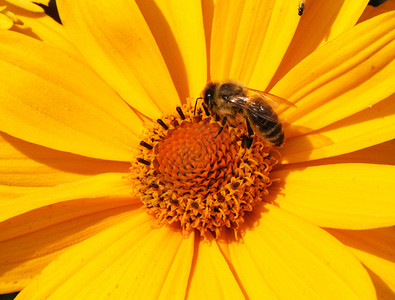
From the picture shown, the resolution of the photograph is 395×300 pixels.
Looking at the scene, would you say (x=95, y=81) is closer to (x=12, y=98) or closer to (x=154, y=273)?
(x=12, y=98)

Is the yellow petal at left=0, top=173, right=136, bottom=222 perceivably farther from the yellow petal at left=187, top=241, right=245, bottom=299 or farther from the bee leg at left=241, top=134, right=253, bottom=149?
the bee leg at left=241, top=134, right=253, bottom=149

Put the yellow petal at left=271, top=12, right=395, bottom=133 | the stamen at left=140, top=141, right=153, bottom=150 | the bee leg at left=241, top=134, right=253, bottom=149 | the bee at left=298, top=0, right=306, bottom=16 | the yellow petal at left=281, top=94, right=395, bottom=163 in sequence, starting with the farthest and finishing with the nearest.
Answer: the stamen at left=140, top=141, right=153, bottom=150, the bee leg at left=241, top=134, right=253, bottom=149, the bee at left=298, top=0, right=306, bottom=16, the yellow petal at left=281, top=94, right=395, bottom=163, the yellow petal at left=271, top=12, right=395, bottom=133

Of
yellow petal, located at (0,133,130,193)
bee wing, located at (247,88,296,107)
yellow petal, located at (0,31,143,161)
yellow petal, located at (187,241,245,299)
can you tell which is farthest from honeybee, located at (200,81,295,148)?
yellow petal, located at (0,133,130,193)

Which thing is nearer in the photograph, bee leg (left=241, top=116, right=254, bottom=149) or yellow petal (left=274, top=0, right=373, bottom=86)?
yellow petal (left=274, top=0, right=373, bottom=86)

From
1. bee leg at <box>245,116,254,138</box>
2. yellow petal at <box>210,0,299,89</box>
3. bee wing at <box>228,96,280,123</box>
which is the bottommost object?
bee leg at <box>245,116,254,138</box>

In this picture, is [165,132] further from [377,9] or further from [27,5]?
[377,9]

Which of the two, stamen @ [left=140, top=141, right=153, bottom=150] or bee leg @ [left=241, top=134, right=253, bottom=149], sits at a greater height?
bee leg @ [left=241, top=134, right=253, bottom=149]
